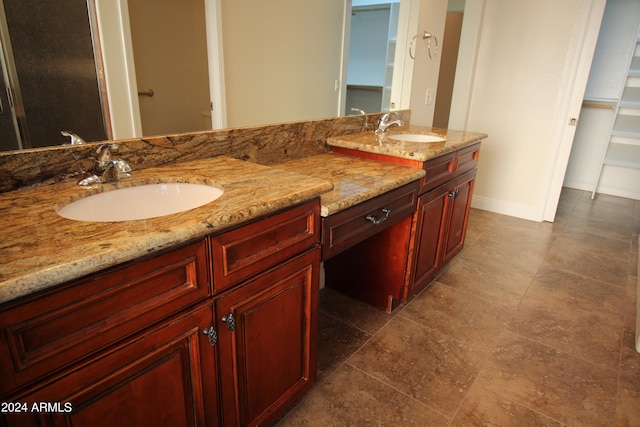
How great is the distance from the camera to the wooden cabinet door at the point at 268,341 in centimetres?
108

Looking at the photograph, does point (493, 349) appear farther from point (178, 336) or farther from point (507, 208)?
point (507, 208)

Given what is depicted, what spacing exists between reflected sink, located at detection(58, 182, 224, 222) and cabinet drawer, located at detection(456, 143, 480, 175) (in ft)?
5.22

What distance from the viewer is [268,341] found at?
4.00ft

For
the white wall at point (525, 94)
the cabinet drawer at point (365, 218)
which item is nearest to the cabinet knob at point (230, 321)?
the cabinet drawer at point (365, 218)

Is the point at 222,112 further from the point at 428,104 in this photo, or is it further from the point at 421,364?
the point at 428,104

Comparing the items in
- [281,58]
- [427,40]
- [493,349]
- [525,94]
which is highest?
[427,40]

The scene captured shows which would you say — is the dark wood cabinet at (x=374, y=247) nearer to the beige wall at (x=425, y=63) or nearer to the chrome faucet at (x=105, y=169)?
the chrome faucet at (x=105, y=169)

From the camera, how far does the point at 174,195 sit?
1.24m

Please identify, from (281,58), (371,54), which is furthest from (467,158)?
(281,58)

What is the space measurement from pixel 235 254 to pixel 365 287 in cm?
131

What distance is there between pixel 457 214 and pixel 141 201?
1898 millimetres

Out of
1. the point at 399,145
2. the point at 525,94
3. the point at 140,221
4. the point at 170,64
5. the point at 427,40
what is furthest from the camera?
the point at 525,94

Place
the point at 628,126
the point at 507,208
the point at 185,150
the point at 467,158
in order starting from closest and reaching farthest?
the point at 185,150 → the point at 467,158 → the point at 507,208 → the point at 628,126

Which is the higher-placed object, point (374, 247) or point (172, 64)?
point (172, 64)
